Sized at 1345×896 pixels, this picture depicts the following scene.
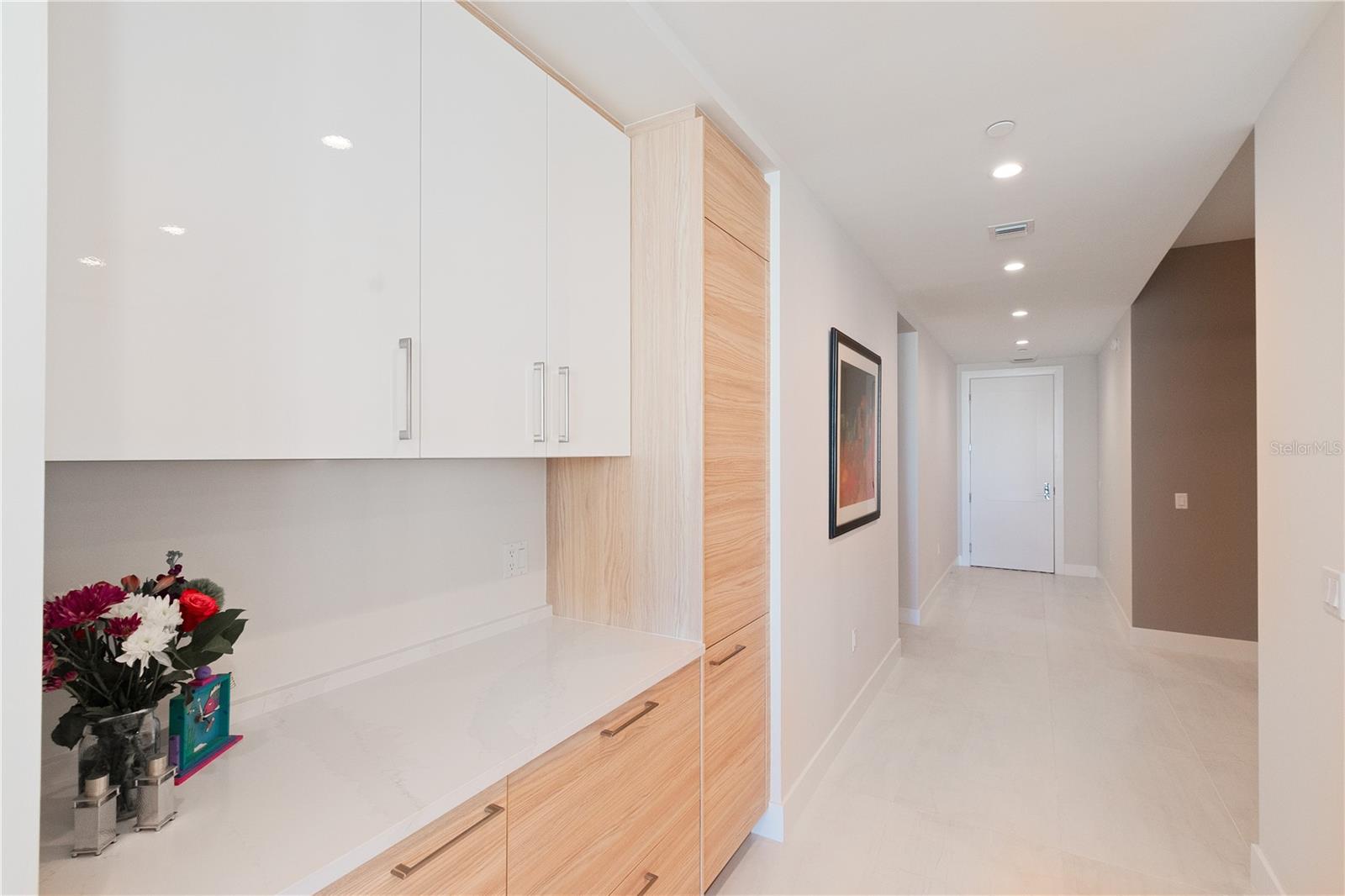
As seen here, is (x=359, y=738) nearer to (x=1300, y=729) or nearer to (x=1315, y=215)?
(x=1300, y=729)

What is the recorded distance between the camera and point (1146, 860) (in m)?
2.27

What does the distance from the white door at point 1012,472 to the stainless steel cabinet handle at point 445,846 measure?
771cm

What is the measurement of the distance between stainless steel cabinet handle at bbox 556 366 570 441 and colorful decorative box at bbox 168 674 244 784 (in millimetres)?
861

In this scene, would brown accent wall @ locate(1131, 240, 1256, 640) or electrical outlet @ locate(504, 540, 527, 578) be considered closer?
electrical outlet @ locate(504, 540, 527, 578)

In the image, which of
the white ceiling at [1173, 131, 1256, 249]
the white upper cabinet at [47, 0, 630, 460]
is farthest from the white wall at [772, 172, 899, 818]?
the white ceiling at [1173, 131, 1256, 249]

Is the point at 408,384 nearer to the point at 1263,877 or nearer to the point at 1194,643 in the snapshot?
the point at 1263,877

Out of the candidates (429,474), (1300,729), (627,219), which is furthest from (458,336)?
(1300,729)

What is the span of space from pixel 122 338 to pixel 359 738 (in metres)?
0.82

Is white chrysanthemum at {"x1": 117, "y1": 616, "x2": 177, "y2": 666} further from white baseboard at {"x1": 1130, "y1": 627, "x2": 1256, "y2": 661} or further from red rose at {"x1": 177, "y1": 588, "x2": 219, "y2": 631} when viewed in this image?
white baseboard at {"x1": 1130, "y1": 627, "x2": 1256, "y2": 661}

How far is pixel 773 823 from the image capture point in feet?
7.80

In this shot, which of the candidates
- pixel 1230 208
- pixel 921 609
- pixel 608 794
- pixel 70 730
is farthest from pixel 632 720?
pixel 921 609

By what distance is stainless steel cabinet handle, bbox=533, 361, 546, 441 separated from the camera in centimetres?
161

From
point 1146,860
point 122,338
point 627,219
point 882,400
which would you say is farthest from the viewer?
point 882,400

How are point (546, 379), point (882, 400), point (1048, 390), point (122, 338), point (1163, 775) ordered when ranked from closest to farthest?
point (122, 338) → point (546, 379) → point (1163, 775) → point (882, 400) → point (1048, 390)
